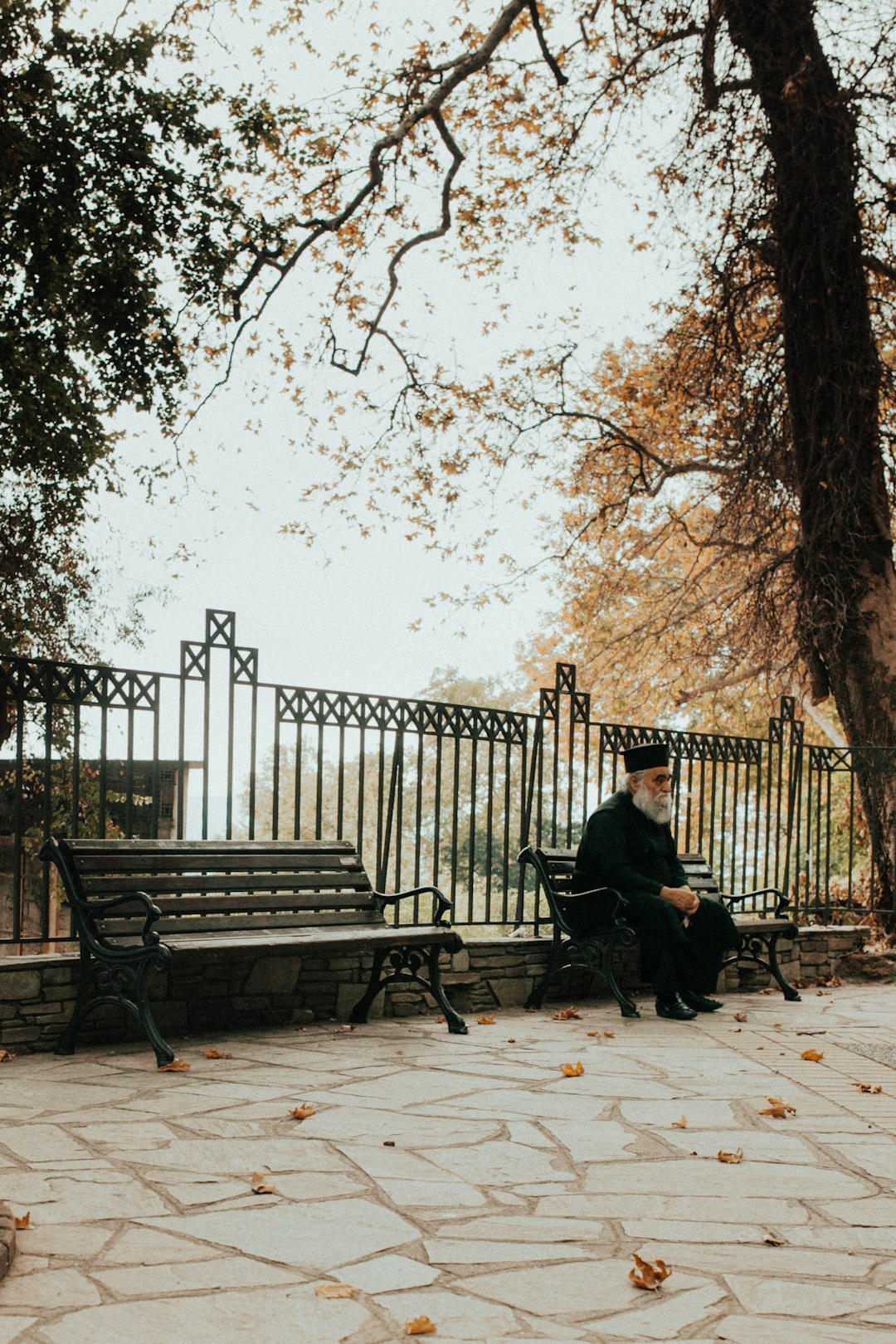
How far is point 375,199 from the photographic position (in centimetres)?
1509

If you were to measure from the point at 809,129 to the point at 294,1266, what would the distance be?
1195cm

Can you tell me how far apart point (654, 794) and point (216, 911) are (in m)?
2.88

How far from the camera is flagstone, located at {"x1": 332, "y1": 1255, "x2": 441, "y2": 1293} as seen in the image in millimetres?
2896

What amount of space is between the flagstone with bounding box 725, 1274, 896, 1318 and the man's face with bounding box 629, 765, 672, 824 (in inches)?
195

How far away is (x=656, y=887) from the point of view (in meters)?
7.61

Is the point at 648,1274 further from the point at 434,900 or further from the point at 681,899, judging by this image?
the point at 681,899

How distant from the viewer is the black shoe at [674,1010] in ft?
24.2

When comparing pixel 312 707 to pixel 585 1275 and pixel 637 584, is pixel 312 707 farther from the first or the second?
pixel 637 584

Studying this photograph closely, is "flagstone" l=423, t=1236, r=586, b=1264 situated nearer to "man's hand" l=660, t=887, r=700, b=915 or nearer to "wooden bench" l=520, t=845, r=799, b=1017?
"wooden bench" l=520, t=845, r=799, b=1017

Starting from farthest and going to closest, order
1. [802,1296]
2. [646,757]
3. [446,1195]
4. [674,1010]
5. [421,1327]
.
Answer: [646,757], [674,1010], [446,1195], [802,1296], [421,1327]

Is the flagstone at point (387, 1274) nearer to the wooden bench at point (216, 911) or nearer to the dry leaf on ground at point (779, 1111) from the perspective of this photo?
the dry leaf on ground at point (779, 1111)

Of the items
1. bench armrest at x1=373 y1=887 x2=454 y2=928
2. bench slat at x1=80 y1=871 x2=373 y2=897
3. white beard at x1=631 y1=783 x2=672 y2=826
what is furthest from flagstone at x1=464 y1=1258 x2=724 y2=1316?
white beard at x1=631 y1=783 x2=672 y2=826

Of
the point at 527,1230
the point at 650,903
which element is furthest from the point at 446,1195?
the point at 650,903

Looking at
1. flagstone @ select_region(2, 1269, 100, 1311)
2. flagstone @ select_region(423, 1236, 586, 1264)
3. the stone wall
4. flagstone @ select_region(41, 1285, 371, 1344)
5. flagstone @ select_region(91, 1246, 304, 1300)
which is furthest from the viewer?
the stone wall
